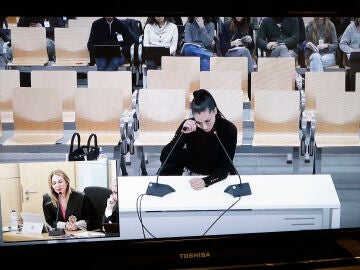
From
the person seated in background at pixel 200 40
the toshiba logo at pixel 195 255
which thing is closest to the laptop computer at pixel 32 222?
the toshiba logo at pixel 195 255

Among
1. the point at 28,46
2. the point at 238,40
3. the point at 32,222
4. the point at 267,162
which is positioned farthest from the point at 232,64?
the point at 32,222

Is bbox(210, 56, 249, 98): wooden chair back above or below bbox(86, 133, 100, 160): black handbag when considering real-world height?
above

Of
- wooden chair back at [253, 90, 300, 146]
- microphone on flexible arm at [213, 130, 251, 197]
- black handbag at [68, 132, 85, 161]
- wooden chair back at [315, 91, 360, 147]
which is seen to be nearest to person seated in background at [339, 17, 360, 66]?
wooden chair back at [315, 91, 360, 147]

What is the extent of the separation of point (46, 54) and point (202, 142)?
35.5 inches

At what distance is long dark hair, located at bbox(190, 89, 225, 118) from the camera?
7.08 ft

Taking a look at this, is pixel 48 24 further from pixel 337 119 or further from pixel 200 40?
pixel 337 119

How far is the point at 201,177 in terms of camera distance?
2158 millimetres

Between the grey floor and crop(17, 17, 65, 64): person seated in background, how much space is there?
0.43 meters

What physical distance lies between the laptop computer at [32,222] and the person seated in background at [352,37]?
4.56 ft

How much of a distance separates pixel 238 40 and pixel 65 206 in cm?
109

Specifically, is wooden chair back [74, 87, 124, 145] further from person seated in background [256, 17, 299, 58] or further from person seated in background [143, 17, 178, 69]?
person seated in background [256, 17, 299, 58]

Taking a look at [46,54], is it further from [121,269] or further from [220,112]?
[121,269]

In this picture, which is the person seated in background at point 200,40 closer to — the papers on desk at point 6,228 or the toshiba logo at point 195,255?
the toshiba logo at point 195,255

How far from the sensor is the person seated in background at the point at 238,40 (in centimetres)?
223
